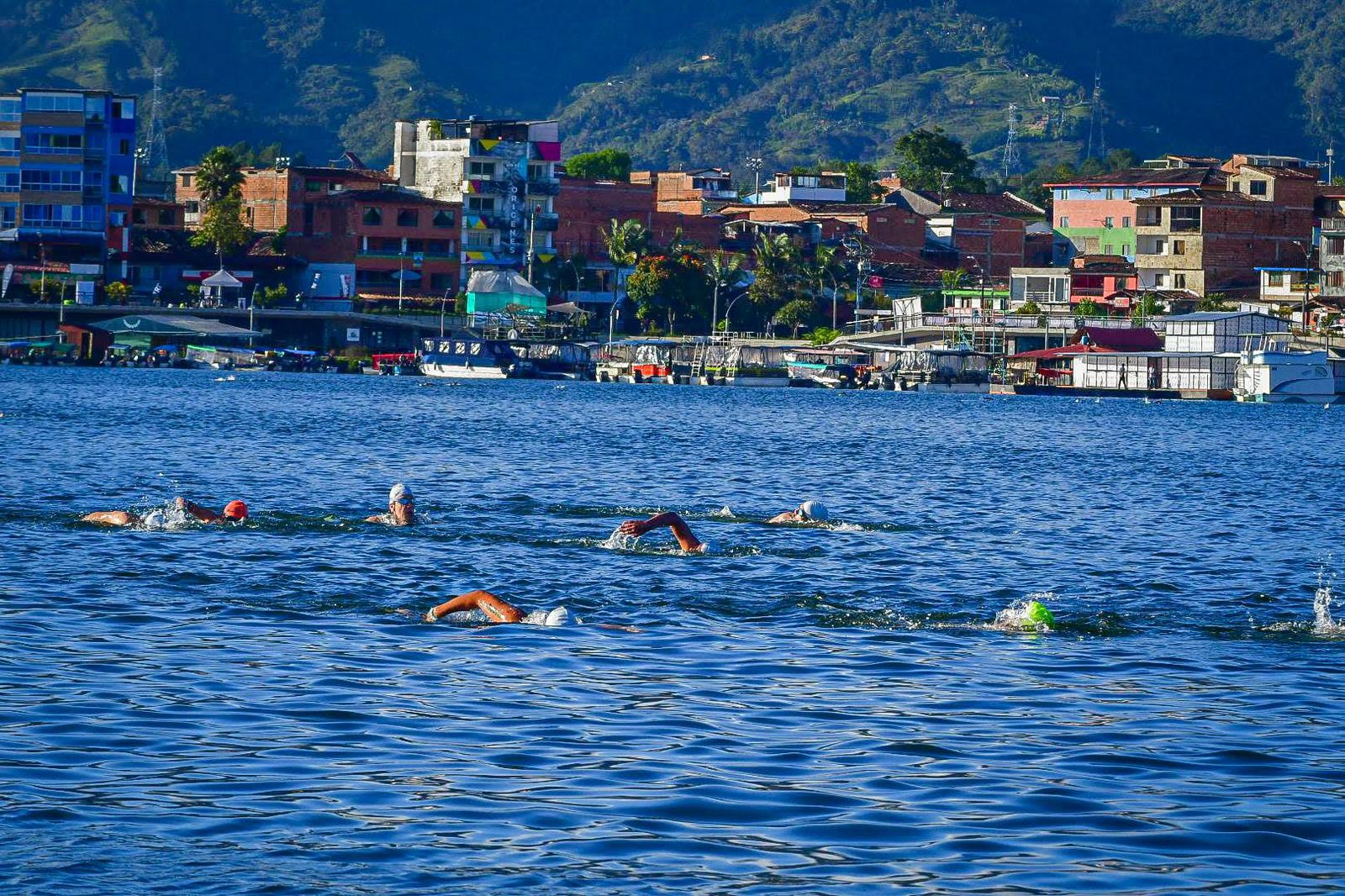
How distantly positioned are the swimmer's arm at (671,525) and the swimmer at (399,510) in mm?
5003

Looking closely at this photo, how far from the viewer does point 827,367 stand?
145 m

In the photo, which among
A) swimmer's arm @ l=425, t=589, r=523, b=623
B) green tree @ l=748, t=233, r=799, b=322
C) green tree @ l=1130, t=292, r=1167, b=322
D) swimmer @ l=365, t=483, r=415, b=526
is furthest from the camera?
green tree @ l=748, t=233, r=799, b=322

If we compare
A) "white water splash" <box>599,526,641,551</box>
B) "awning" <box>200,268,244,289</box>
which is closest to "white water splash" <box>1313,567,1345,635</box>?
"white water splash" <box>599,526,641,551</box>

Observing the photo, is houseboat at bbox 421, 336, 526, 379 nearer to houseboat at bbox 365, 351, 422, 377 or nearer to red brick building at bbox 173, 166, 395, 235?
houseboat at bbox 365, 351, 422, 377

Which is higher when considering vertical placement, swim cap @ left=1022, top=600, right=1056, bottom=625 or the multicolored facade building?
the multicolored facade building

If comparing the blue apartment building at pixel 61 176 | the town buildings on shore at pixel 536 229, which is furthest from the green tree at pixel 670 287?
the blue apartment building at pixel 61 176

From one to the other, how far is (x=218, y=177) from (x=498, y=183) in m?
22.8

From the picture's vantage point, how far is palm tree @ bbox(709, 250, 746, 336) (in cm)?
15662

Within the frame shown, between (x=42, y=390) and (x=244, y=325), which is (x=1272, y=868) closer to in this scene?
(x=42, y=390)

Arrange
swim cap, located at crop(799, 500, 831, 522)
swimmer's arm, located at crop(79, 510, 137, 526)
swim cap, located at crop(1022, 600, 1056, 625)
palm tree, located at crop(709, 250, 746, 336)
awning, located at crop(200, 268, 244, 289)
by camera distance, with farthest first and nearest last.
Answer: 1. palm tree, located at crop(709, 250, 746, 336)
2. awning, located at crop(200, 268, 244, 289)
3. swim cap, located at crop(799, 500, 831, 522)
4. swimmer's arm, located at crop(79, 510, 137, 526)
5. swim cap, located at crop(1022, 600, 1056, 625)

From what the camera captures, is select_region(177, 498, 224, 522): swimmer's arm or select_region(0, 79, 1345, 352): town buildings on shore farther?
select_region(0, 79, 1345, 352): town buildings on shore

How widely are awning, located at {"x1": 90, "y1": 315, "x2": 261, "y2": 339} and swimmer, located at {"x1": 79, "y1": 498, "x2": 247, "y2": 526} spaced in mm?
102252

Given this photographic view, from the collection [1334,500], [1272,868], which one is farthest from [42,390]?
[1272,868]

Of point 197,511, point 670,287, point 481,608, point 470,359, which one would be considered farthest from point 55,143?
point 481,608
